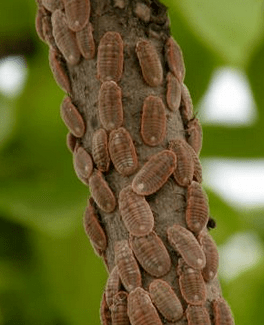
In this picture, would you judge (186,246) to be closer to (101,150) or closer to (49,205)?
(101,150)

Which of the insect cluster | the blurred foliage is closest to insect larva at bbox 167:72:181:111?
the insect cluster

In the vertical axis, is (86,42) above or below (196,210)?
above

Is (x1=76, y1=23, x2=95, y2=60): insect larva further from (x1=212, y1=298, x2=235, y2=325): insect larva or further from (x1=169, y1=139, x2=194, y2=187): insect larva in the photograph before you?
(x1=212, y1=298, x2=235, y2=325): insect larva

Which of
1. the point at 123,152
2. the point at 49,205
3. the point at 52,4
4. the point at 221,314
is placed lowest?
the point at 49,205

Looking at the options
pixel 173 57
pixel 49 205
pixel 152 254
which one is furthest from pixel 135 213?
pixel 49 205

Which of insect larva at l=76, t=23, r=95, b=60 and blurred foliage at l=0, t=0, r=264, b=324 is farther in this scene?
blurred foliage at l=0, t=0, r=264, b=324

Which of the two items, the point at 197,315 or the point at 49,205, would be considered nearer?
the point at 197,315

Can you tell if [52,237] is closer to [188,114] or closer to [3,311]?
[3,311]
